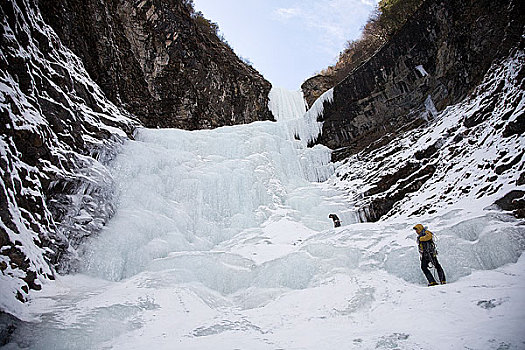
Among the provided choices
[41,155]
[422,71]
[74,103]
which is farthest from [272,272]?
[422,71]

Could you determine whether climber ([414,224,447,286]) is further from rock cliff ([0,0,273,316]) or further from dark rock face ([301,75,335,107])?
dark rock face ([301,75,335,107])

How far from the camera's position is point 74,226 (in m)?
5.81

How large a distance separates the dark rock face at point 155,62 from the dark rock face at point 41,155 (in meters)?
3.95

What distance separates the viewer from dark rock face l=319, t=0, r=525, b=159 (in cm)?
851

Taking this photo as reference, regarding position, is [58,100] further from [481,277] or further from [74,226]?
[481,277]

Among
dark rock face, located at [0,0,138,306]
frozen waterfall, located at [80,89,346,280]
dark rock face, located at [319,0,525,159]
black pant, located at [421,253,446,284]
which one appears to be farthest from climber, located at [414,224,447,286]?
dark rock face, located at [0,0,138,306]

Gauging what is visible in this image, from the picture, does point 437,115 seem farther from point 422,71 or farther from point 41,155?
point 41,155

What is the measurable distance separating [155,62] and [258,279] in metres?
13.4

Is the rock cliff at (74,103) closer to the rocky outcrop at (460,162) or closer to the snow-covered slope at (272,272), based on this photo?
the snow-covered slope at (272,272)

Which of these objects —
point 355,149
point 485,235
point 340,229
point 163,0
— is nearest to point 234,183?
point 340,229

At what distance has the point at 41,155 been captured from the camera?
5.59 metres

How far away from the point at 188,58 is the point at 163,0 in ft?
9.93

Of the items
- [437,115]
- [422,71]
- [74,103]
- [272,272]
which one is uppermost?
[422,71]

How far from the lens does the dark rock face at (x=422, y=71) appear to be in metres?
8.51
